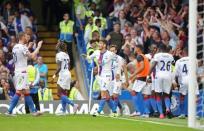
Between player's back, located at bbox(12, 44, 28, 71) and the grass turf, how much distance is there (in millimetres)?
1342

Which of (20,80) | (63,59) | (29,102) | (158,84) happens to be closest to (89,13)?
(63,59)

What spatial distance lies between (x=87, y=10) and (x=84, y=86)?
3.44 meters

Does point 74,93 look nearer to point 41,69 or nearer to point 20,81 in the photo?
point 41,69

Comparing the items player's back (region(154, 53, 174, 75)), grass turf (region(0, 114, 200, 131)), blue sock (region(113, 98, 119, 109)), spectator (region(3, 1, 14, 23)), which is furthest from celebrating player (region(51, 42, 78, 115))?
spectator (region(3, 1, 14, 23))

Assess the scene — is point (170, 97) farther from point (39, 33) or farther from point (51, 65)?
point (39, 33)

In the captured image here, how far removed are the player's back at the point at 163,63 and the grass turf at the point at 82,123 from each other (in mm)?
1500

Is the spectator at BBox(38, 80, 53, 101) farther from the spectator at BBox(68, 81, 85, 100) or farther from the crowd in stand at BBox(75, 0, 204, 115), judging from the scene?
the crowd in stand at BBox(75, 0, 204, 115)

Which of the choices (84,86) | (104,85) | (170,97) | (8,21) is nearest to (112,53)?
(104,85)

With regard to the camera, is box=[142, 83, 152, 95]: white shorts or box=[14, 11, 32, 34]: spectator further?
box=[14, 11, 32, 34]: spectator

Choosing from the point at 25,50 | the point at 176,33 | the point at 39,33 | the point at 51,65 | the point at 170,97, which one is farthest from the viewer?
the point at 39,33

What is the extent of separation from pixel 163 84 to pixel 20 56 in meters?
4.28

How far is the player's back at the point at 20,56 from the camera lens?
2088 centimetres

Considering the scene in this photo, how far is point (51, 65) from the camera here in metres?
29.2

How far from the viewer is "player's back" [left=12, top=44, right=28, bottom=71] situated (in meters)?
20.9
